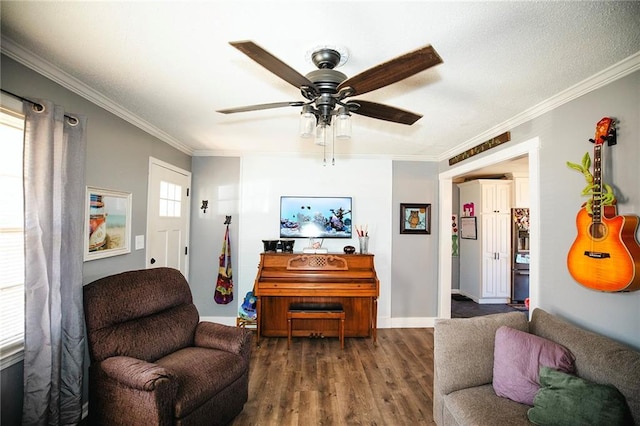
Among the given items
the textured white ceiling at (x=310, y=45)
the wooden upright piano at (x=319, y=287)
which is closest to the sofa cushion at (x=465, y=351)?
the wooden upright piano at (x=319, y=287)

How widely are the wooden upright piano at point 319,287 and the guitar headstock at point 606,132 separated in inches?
91.0

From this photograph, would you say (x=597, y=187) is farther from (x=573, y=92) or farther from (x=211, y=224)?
(x=211, y=224)

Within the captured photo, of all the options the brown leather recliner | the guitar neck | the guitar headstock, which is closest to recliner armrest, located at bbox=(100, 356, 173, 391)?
the brown leather recliner

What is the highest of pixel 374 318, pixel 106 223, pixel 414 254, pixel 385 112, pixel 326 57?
pixel 326 57

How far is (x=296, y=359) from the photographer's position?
309 centimetres

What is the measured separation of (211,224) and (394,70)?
341 cm

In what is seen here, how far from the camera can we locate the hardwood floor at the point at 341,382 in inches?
86.2

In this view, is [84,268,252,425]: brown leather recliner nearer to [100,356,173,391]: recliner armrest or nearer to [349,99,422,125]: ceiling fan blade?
[100,356,173,391]: recliner armrest

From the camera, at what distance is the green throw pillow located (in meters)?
1.33

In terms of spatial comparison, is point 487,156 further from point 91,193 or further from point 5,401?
point 5,401

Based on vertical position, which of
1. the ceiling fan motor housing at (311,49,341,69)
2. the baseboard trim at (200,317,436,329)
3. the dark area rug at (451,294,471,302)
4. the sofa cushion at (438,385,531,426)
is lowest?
the dark area rug at (451,294,471,302)

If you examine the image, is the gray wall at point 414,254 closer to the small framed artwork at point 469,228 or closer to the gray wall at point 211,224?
the small framed artwork at point 469,228

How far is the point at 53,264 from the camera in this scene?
1724 mm

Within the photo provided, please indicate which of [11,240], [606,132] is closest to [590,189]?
[606,132]
